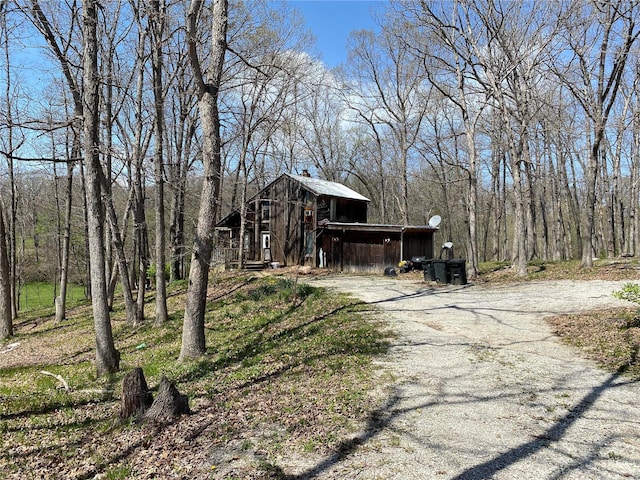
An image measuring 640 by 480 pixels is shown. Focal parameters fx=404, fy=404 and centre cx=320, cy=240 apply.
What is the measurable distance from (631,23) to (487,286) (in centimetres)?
1036

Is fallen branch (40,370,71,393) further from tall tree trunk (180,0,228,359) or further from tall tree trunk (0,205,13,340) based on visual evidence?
tall tree trunk (0,205,13,340)

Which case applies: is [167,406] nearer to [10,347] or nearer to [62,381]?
[62,381]

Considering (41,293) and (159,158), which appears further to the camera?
(41,293)

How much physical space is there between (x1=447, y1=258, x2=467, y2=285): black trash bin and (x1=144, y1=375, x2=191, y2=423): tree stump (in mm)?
13132

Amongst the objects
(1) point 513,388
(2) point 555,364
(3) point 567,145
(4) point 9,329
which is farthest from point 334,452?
(3) point 567,145

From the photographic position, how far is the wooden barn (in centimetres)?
2423

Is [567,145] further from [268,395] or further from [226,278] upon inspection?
[268,395]

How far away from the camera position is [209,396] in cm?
596

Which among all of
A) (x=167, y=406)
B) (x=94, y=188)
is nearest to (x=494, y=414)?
(x=167, y=406)

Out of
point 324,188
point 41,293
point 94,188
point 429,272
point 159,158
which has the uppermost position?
point 324,188

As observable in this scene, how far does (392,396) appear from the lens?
5.36 metres

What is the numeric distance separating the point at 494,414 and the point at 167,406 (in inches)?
158

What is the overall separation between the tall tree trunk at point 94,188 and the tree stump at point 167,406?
360 cm

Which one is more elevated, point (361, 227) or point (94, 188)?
point (94, 188)
